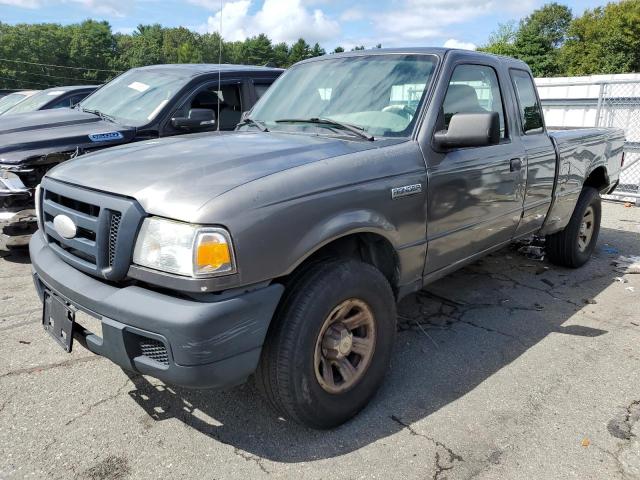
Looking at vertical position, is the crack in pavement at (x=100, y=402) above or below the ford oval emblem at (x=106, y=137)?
below

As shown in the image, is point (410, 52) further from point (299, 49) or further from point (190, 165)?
point (299, 49)

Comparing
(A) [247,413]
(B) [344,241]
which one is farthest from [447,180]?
(A) [247,413]

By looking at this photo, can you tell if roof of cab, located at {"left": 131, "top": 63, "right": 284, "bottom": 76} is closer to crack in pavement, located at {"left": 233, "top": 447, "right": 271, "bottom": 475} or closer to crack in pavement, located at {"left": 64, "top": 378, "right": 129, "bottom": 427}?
crack in pavement, located at {"left": 64, "top": 378, "right": 129, "bottom": 427}

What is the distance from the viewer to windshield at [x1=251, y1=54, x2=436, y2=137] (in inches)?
122

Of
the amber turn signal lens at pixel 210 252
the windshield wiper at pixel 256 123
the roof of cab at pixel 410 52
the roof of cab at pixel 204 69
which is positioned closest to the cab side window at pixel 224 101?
the roof of cab at pixel 204 69

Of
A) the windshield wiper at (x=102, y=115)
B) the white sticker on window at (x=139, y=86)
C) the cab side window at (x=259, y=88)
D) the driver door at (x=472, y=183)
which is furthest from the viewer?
the cab side window at (x=259, y=88)

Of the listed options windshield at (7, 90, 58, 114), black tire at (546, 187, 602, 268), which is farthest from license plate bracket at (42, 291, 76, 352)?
windshield at (7, 90, 58, 114)

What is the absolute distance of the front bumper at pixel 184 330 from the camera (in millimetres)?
1981

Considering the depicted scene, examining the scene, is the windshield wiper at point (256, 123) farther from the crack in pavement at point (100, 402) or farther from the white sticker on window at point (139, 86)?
the white sticker on window at point (139, 86)

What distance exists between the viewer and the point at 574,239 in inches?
204

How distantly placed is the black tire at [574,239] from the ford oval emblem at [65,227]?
4.58m

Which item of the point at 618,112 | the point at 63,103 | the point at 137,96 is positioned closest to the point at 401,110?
Answer: the point at 137,96

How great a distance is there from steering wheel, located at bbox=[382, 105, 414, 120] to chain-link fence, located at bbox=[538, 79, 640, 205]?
6.94 m

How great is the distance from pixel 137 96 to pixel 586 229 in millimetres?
5199
